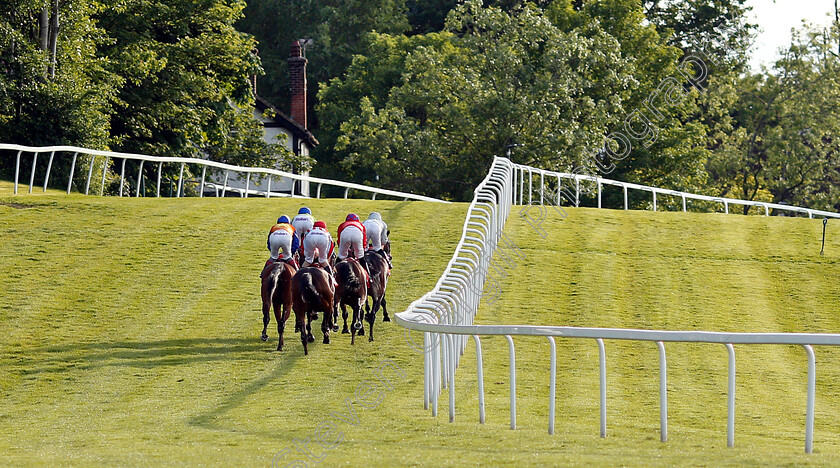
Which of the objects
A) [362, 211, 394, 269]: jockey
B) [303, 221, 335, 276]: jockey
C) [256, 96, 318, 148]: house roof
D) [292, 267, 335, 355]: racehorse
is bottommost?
[292, 267, 335, 355]: racehorse

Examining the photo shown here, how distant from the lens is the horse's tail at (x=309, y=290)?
11773 mm

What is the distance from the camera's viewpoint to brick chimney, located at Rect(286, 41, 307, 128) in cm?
4615

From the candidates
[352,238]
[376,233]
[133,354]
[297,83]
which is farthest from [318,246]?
[297,83]

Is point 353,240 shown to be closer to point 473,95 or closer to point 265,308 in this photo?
point 265,308

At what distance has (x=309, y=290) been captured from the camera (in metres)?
11.8

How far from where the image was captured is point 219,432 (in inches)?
332

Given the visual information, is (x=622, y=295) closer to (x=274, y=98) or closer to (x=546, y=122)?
(x=546, y=122)

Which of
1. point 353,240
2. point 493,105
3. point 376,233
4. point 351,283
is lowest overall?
point 351,283

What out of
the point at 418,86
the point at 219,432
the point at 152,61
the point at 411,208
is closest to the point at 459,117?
the point at 418,86

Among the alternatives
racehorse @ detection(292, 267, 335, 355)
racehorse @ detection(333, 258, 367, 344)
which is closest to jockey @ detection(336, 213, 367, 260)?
racehorse @ detection(333, 258, 367, 344)

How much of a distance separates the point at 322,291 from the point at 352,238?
44.7 inches

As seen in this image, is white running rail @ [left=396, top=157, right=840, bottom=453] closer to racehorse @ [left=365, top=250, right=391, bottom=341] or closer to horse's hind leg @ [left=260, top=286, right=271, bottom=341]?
racehorse @ [left=365, top=250, right=391, bottom=341]

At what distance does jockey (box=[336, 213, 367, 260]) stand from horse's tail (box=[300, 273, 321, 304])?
3.61ft

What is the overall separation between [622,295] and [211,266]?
6242mm
